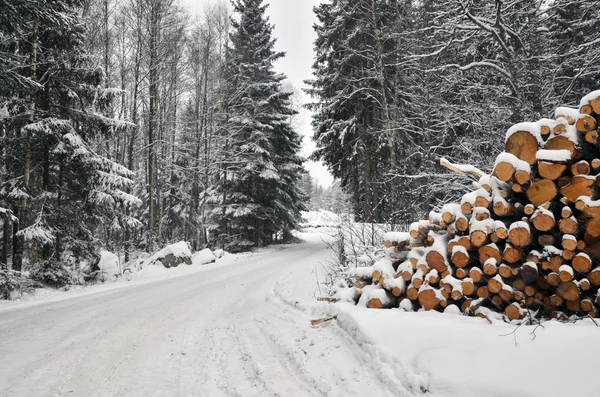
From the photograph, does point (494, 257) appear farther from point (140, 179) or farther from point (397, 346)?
point (140, 179)

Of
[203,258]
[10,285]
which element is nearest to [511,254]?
[10,285]

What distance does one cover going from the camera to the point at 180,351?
4188 millimetres

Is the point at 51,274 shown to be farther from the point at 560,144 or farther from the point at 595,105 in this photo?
the point at 595,105

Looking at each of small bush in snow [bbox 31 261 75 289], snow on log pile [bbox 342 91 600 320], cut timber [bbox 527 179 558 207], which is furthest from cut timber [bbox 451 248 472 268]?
small bush in snow [bbox 31 261 75 289]

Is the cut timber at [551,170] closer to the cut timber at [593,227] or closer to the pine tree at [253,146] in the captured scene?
the cut timber at [593,227]

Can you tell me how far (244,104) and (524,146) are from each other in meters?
18.0

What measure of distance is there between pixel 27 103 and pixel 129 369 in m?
9.93

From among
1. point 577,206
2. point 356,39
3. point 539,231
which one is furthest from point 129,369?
point 356,39

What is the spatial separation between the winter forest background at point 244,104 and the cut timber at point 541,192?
3552 mm

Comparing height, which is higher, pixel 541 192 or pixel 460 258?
pixel 541 192

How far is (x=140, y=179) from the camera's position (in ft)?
81.9

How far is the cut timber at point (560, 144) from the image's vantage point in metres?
3.10

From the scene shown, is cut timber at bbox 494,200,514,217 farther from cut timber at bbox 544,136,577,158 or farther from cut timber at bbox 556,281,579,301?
cut timber at bbox 556,281,579,301

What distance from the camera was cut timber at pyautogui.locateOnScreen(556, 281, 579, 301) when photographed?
296 cm
